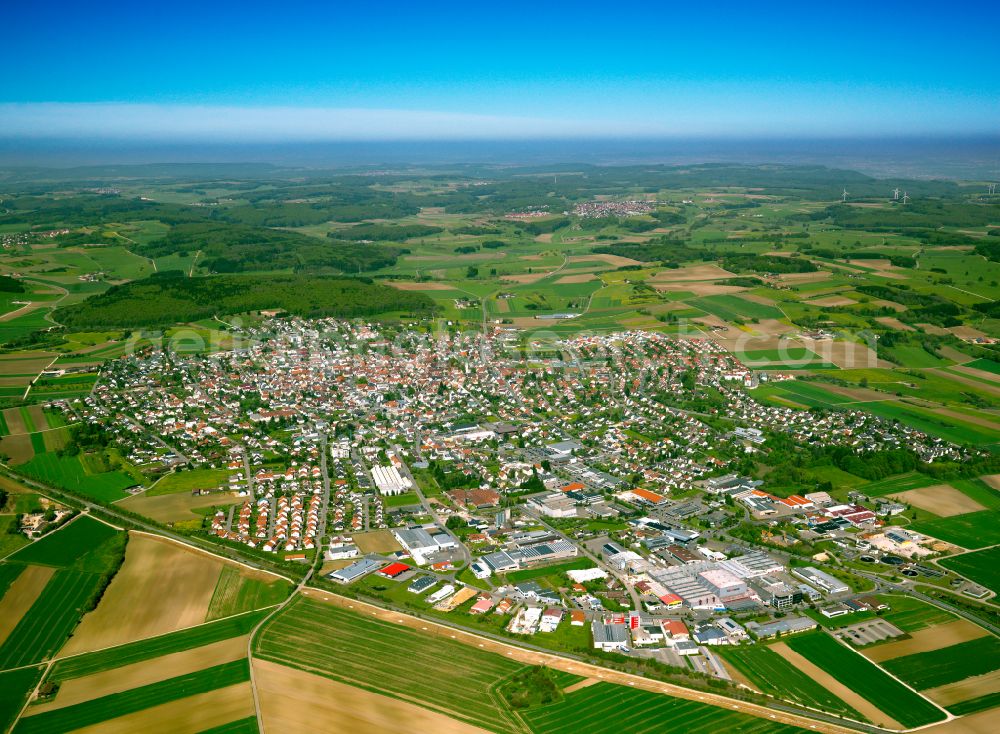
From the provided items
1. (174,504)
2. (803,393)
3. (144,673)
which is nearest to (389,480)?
(174,504)

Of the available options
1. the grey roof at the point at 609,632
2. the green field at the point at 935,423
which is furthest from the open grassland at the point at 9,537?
the green field at the point at 935,423

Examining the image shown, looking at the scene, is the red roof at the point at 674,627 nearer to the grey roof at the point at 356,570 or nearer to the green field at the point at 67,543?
the grey roof at the point at 356,570

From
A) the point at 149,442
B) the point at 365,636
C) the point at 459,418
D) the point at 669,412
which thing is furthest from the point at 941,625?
the point at 149,442

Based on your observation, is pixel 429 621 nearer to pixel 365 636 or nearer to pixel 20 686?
pixel 365 636

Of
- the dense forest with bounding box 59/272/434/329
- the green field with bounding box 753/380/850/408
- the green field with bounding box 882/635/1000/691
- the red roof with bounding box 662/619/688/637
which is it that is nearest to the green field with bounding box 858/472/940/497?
the green field with bounding box 753/380/850/408

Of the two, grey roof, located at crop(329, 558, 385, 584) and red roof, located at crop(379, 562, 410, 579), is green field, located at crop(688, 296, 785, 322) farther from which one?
grey roof, located at crop(329, 558, 385, 584)
